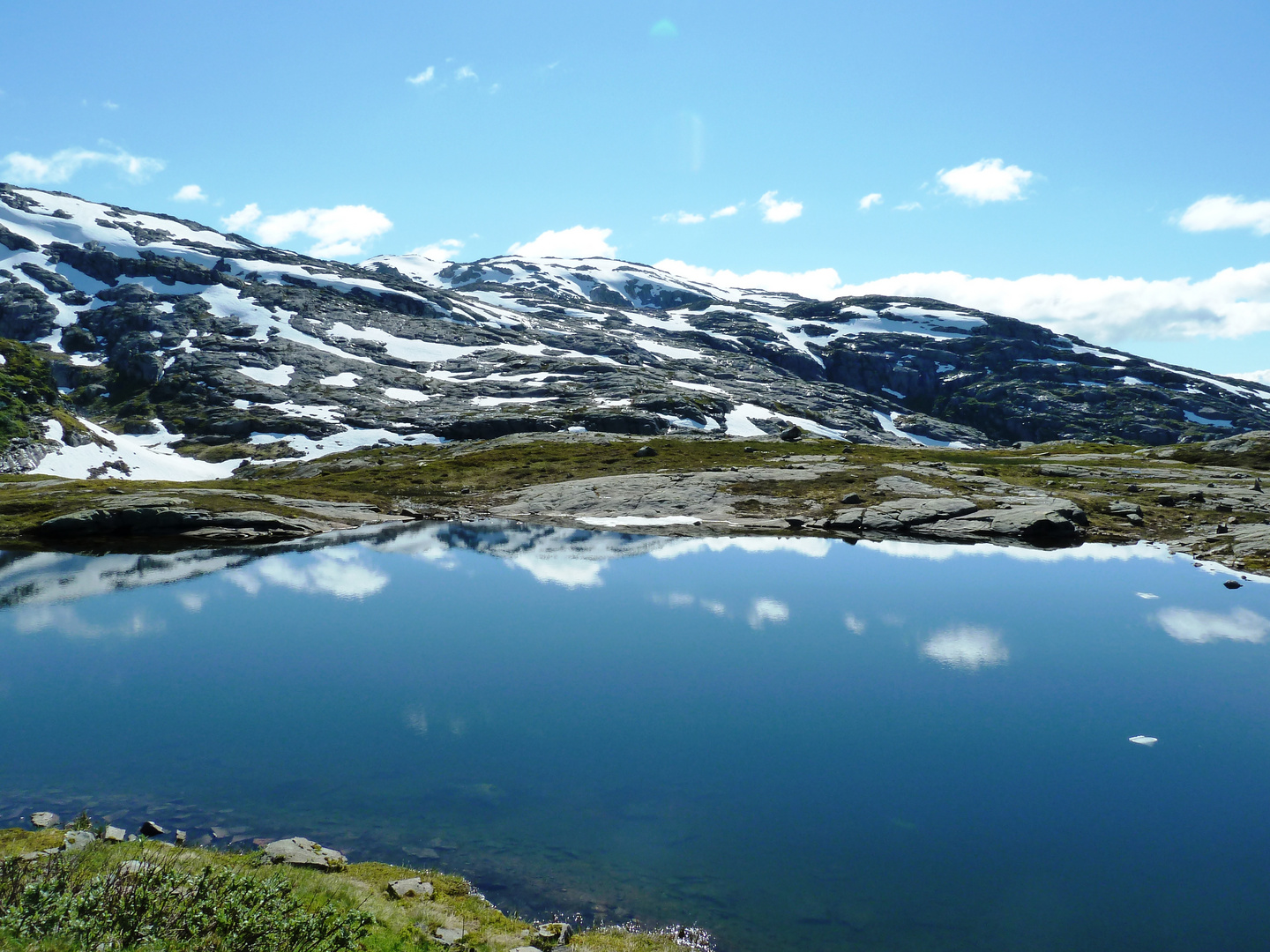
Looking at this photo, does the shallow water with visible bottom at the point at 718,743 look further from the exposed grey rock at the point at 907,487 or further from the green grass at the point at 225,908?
the exposed grey rock at the point at 907,487

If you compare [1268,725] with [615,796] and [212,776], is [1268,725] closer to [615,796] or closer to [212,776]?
[615,796]

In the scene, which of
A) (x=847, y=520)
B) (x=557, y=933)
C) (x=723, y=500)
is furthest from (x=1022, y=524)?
(x=557, y=933)

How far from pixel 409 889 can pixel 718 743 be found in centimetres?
1325

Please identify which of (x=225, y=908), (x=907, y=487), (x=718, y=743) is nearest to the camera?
(x=225, y=908)

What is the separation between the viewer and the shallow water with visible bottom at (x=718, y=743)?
18.1 meters

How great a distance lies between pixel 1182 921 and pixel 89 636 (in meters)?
49.9

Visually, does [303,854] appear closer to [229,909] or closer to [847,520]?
[229,909]

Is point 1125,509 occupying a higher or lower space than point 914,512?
higher

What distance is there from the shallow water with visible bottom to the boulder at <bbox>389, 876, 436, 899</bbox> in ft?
5.49

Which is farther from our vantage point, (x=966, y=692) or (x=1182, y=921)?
(x=966, y=692)

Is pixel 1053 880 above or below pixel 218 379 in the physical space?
below

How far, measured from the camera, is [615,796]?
22297 mm

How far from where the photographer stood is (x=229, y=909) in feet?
40.2

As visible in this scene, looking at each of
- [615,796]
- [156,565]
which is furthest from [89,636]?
[615,796]
